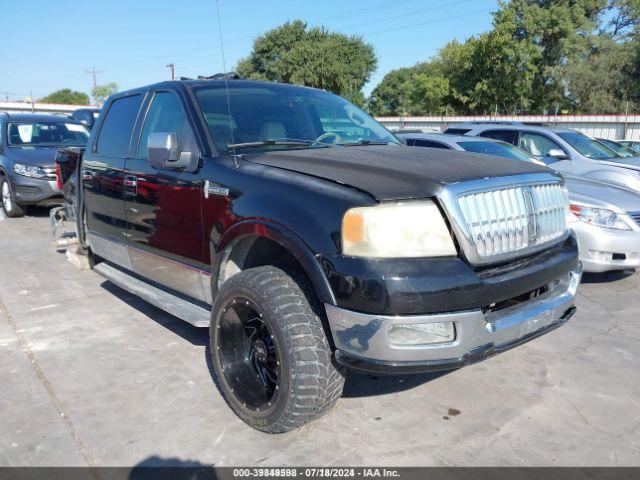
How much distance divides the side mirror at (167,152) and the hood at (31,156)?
273 inches

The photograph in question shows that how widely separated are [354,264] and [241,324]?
0.93 m

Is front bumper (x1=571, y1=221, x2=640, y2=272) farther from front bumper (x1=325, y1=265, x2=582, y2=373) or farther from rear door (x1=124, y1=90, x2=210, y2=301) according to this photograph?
rear door (x1=124, y1=90, x2=210, y2=301)

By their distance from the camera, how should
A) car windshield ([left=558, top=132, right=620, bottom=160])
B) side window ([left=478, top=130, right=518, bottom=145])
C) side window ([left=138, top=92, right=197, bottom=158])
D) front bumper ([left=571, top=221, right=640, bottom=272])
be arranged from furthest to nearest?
side window ([left=478, top=130, right=518, bottom=145]), car windshield ([left=558, top=132, right=620, bottom=160]), front bumper ([left=571, top=221, right=640, bottom=272]), side window ([left=138, top=92, right=197, bottom=158])

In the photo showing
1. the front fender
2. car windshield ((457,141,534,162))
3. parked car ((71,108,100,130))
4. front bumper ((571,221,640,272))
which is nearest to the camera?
the front fender

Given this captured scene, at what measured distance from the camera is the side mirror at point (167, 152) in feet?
11.0

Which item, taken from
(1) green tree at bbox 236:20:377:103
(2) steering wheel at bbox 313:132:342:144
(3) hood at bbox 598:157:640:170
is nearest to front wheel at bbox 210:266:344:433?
(2) steering wheel at bbox 313:132:342:144

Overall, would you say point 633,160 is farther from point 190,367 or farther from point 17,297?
point 17,297

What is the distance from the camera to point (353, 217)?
245 cm

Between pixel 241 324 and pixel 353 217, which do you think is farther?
pixel 241 324

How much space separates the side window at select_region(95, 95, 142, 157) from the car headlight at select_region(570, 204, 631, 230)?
429 centimetres

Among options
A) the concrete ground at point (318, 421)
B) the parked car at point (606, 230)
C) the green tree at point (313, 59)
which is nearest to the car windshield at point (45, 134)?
the concrete ground at point (318, 421)

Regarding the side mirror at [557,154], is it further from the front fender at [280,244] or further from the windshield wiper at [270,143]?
the front fender at [280,244]

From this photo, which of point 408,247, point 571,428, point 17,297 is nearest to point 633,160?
point 571,428

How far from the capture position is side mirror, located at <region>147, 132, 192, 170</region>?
3.34m
